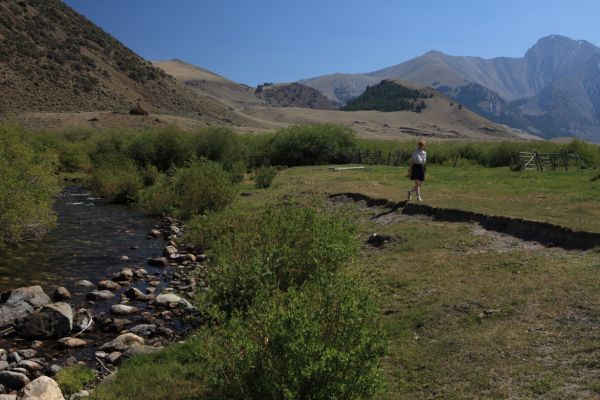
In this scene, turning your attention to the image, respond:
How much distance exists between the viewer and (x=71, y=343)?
426 inches

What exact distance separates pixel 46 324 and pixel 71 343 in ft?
3.30

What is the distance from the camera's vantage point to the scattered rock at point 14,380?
8.88 meters

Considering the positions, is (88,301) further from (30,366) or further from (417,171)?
(417,171)

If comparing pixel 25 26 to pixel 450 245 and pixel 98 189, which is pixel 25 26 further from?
pixel 450 245

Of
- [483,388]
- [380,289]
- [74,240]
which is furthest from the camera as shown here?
[74,240]

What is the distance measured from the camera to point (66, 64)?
273 feet

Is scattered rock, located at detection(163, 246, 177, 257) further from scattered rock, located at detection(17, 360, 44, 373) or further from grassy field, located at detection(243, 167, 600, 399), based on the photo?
scattered rock, located at detection(17, 360, 44, 373)

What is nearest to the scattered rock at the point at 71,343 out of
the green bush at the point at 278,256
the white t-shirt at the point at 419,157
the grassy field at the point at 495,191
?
the green bush at the point at 278,256

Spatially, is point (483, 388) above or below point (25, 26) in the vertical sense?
below

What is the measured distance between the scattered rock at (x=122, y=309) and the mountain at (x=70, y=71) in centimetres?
6395

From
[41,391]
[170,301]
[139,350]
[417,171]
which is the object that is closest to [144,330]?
[139,350]

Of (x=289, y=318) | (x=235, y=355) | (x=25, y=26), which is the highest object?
(x=25, y=26)

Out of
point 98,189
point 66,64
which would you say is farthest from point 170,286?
point 66,64

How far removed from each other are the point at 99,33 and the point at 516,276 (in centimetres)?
10672
